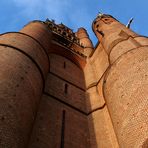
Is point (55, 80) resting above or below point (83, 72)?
below

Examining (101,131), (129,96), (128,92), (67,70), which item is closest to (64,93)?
(101,131)

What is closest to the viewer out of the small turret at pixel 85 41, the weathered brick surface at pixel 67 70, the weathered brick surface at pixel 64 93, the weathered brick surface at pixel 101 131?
the weathered brick surface at pixel 101 131

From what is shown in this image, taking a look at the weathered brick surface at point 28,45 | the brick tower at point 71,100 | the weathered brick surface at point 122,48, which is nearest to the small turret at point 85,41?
the brick tower at point 71,100

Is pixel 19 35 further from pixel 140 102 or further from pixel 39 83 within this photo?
pixel 140 102

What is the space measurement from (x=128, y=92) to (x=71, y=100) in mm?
3063

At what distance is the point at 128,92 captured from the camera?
5.86m

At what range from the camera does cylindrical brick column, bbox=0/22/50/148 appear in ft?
14.7

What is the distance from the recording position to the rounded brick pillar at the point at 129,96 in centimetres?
496

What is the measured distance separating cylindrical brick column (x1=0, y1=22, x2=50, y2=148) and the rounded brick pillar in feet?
5.88

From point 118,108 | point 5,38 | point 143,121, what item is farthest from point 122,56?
point 5,38

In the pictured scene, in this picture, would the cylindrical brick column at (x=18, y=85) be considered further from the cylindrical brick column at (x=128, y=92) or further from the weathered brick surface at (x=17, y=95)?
the cylindrical brick column at (x=128, y=92)

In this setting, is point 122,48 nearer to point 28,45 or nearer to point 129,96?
point 129,96

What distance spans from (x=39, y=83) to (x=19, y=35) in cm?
203

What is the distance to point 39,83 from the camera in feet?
22.5
